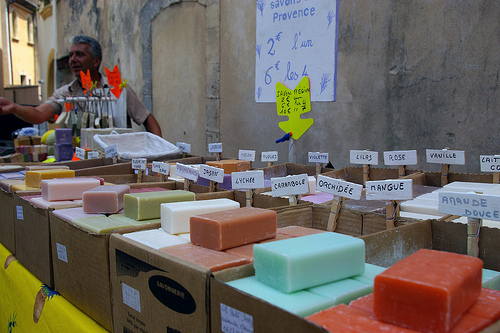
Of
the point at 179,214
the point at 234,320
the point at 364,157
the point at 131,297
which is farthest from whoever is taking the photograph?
the point at 364,157

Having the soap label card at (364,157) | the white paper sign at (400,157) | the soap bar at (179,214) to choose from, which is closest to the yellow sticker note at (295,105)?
the soap label card at (364,157)

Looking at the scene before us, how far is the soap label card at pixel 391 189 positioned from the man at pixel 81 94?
3941 mm

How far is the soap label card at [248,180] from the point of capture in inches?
76.9

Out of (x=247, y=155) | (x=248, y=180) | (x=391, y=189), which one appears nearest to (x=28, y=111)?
(x=247, y=155)

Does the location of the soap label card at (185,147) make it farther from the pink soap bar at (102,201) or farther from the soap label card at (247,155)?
the pink soap bar at (102,201)

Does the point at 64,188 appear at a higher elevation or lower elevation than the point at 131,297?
higher

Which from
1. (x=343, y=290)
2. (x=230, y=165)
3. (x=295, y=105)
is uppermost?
(x=295, y=105)

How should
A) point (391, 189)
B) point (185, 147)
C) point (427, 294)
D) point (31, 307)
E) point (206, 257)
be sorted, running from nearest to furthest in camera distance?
point (427, 294)
point (206, 257)
point (391, 189)
point (31, 307)
point (185, 147)

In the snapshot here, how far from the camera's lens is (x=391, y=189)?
62.6 inches

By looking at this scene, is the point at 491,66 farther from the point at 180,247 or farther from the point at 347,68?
the point at 180,247

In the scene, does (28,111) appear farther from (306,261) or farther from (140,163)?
(306,261)

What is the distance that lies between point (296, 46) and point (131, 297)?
3204 millimetres

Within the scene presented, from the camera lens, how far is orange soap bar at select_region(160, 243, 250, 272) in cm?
108

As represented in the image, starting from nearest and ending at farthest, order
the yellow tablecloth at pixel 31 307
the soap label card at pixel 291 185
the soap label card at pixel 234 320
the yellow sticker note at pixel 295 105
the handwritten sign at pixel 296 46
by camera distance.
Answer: the soap label card at pixel 234 320 < the yellow tablecloth at pixel 31 307 < the soap label card at pixel 291 185 < the yellow sticker note at pixel 295 105 < the handwritten sign at pixel 296 46
